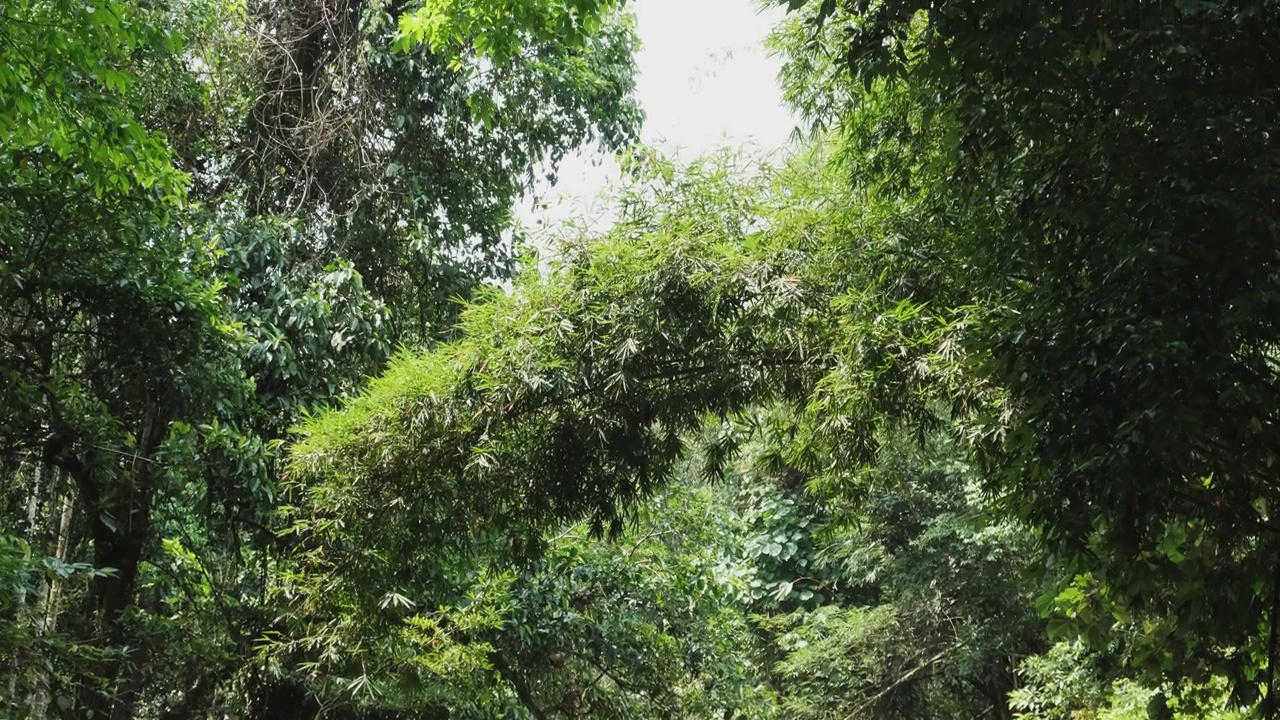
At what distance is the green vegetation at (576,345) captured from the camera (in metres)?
1.70

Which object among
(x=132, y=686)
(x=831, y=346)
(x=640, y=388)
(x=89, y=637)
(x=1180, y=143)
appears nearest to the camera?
(x=1180, y=143)

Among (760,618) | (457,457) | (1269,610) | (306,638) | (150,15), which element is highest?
(150,15)

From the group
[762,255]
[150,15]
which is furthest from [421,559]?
[150,15]

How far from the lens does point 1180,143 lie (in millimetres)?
1647

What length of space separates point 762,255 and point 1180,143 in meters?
1.54

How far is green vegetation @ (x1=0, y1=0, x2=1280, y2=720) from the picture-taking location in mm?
1698

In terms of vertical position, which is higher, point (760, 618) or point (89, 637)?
point (760, 618)

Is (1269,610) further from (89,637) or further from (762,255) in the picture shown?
(89,637)

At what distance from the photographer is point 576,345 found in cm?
331

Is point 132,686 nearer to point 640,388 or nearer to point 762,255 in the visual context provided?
point 640,388

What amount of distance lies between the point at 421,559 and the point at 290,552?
26.1 inches

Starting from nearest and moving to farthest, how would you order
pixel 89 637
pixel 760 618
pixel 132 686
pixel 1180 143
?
1. pixel 1180 143
2. pixel 89 637
3. pixel 132 686
4. pixel 760 618

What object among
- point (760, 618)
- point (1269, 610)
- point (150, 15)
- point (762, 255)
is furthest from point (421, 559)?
point (760, 618)

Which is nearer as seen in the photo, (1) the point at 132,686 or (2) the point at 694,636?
(1) the point at 132,686
